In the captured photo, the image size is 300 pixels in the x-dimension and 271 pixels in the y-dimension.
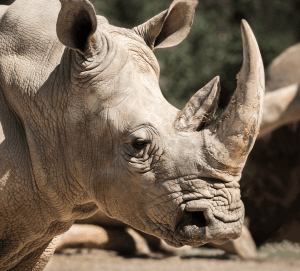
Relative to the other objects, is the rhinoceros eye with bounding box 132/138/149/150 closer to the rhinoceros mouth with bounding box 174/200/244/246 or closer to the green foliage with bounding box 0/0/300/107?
the rhinoceros mouth with bounding box 174/200/244/246

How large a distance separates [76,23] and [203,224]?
130 centimetres

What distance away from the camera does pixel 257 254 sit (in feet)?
24.7

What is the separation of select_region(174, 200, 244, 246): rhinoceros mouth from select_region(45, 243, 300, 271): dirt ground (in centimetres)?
394

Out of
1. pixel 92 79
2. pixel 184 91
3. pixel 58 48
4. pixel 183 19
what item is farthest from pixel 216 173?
pixel 184 91

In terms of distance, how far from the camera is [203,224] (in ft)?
7.46

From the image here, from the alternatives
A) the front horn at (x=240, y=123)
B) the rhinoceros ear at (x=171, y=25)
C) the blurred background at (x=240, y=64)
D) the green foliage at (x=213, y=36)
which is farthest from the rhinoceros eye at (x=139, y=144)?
the green foliage at (x=213, y=36)

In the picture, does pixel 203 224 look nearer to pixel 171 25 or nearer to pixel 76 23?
pixel 76 23

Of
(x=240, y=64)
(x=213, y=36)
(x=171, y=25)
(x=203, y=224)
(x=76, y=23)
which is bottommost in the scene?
A: (x=240, y=64)

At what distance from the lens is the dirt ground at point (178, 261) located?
635cm

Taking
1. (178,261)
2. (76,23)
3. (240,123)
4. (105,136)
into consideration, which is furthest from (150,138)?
(178,261)

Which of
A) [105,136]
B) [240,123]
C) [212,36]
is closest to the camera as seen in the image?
[240,123]

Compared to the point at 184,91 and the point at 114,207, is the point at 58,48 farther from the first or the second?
the point at 184,91

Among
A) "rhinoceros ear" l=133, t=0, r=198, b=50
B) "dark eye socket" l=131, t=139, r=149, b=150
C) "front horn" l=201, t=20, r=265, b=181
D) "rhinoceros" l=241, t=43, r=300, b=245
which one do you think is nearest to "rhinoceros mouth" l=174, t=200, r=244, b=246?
"front horn" l=201, t=20, r=265, b=181

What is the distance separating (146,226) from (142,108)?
25.1 inches
